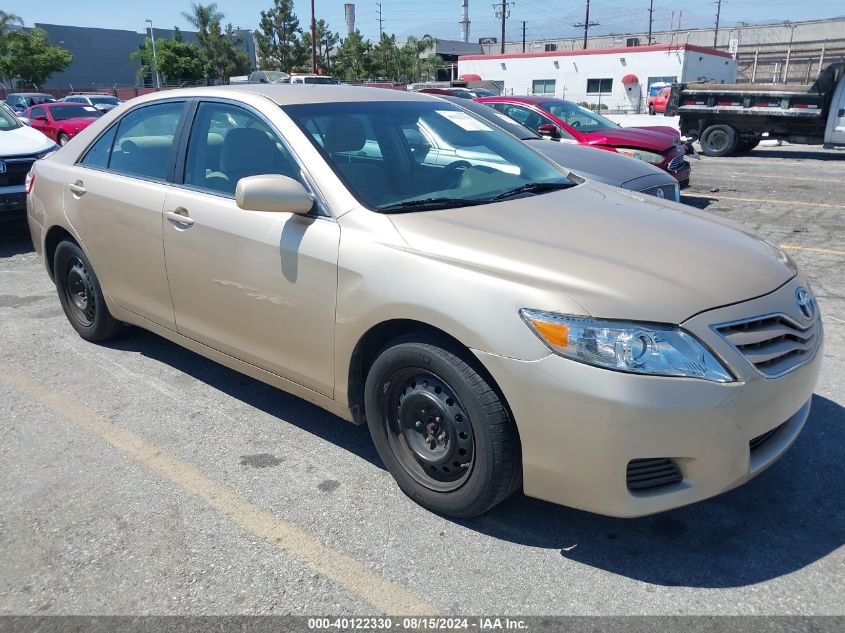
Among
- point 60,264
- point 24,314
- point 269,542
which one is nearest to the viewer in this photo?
point 269,542

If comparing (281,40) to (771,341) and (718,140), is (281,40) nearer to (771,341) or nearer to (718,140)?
(718,140)

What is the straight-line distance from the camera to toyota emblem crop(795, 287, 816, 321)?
2.87 meters

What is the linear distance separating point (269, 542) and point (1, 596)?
962 mm

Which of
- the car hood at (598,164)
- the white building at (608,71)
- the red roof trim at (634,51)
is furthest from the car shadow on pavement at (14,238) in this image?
the red roof trim at (634,51)

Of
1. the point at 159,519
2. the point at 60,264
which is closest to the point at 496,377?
the point at 159,519

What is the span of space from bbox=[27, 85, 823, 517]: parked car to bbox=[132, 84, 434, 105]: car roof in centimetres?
2

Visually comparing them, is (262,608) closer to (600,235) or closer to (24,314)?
(600,235)

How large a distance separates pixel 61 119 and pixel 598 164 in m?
15.1

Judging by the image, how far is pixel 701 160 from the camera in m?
17.1

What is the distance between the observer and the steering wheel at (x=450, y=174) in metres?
3.51

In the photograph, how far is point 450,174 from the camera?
363 cm

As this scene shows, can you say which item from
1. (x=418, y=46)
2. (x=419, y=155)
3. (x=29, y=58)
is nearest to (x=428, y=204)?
(x=419, y=155)

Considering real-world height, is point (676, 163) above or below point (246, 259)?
below

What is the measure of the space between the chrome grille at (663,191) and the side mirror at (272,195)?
473 cm
